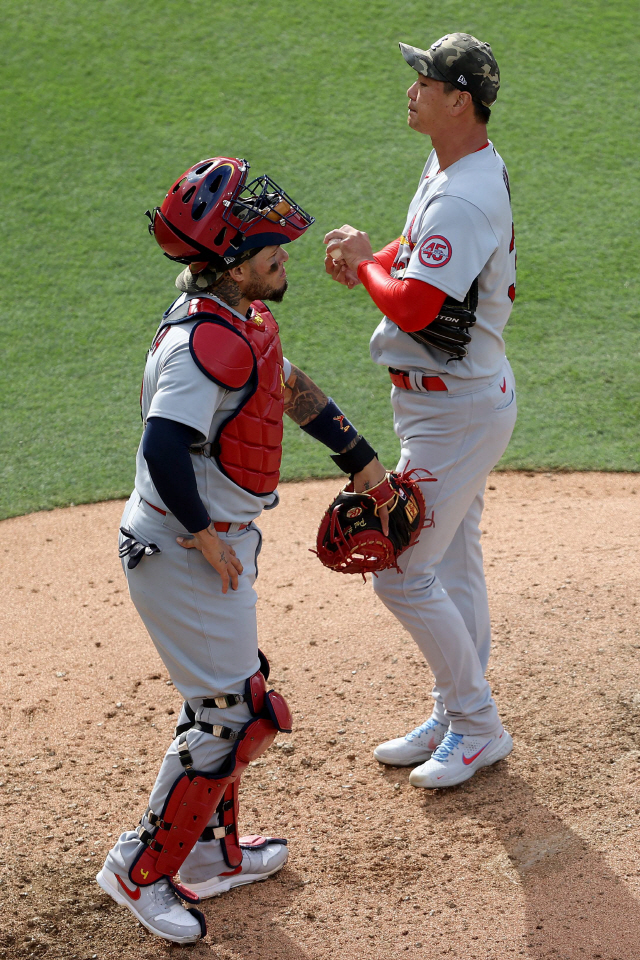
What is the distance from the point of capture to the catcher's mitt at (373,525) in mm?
3047

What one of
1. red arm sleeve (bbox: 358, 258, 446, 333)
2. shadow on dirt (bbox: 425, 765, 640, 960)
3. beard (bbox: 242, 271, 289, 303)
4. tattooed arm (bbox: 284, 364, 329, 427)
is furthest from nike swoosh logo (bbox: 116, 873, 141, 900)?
red arm sleeve (bbox: 358, 258, 446, 333)

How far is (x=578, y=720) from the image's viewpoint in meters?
3.61

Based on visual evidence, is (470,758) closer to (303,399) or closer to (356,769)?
(356,769)

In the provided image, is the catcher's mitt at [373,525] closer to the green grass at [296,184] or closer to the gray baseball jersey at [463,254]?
the gray baseball jersey at [463,254]

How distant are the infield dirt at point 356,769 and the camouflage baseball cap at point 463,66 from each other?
2.20 m

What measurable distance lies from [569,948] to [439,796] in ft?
2.69

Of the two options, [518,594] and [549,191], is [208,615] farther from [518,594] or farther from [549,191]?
[549,191]

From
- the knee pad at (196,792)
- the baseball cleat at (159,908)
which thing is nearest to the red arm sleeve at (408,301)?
the knee pad at (196,792)

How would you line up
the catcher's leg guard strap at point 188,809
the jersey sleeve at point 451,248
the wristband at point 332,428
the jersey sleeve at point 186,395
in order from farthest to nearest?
the wristband at point 332,428
the jersey sleeve at point 451,248
the catcher's leg guard strap at point 188,809
the jersey sleeve at point 186,395

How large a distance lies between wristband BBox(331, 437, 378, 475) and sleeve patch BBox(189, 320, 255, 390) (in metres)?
0.62

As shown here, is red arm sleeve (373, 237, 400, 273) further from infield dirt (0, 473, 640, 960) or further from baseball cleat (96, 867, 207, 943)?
baseball cleat (96, 867, 207, 943)

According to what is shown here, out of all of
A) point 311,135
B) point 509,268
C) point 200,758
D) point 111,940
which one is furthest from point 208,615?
point 311,135

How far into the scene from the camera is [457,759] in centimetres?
338

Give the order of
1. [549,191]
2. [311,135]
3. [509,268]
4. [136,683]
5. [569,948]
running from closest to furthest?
[569,948] < [509,268] < [136,683] < [549,191] < [311,135]
